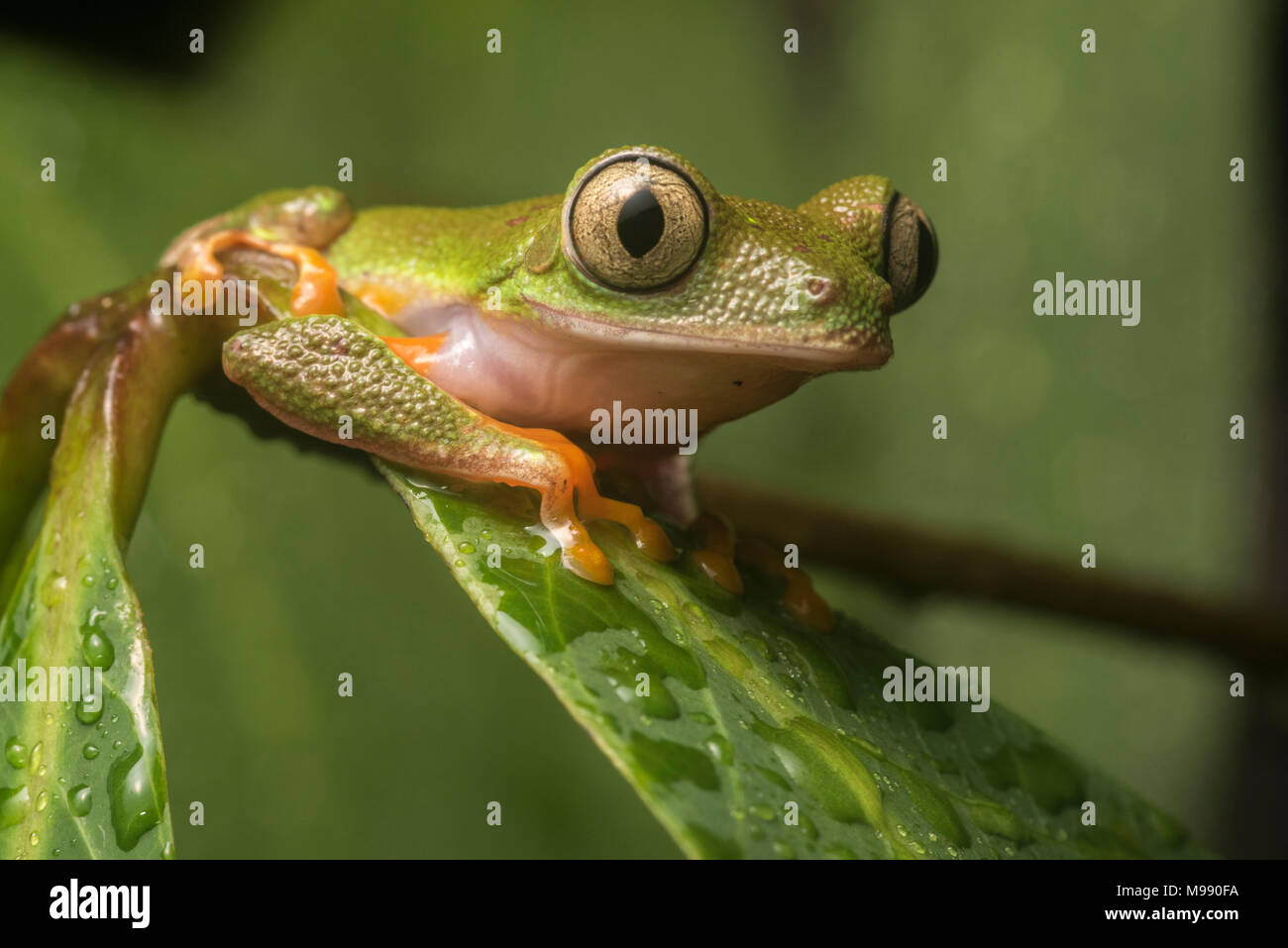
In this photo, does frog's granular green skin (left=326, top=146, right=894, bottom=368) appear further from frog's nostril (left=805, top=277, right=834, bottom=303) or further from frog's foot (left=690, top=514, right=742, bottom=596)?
frog's foot (left=690, top=514, right=742, bottom=596)

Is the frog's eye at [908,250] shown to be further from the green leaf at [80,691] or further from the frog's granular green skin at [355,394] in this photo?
the green leaf at [80,691]

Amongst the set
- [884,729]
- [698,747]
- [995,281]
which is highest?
[995,281]

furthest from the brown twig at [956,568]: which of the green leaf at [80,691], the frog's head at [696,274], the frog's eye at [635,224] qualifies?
the green leaf at [80,691]

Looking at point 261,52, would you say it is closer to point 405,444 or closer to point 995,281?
point 405,444

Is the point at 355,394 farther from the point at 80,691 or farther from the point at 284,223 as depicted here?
the point at 284,223

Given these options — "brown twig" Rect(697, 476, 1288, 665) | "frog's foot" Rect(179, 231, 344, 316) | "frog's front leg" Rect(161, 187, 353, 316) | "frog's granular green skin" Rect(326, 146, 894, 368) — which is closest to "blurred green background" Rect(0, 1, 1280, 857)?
"brown twig" Rect(697, 476, 1288, 665)

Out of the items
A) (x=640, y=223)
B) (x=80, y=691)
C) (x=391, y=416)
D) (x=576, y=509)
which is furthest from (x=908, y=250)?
(x=80, y=691)

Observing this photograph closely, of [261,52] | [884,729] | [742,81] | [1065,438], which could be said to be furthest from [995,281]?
[884,729]
